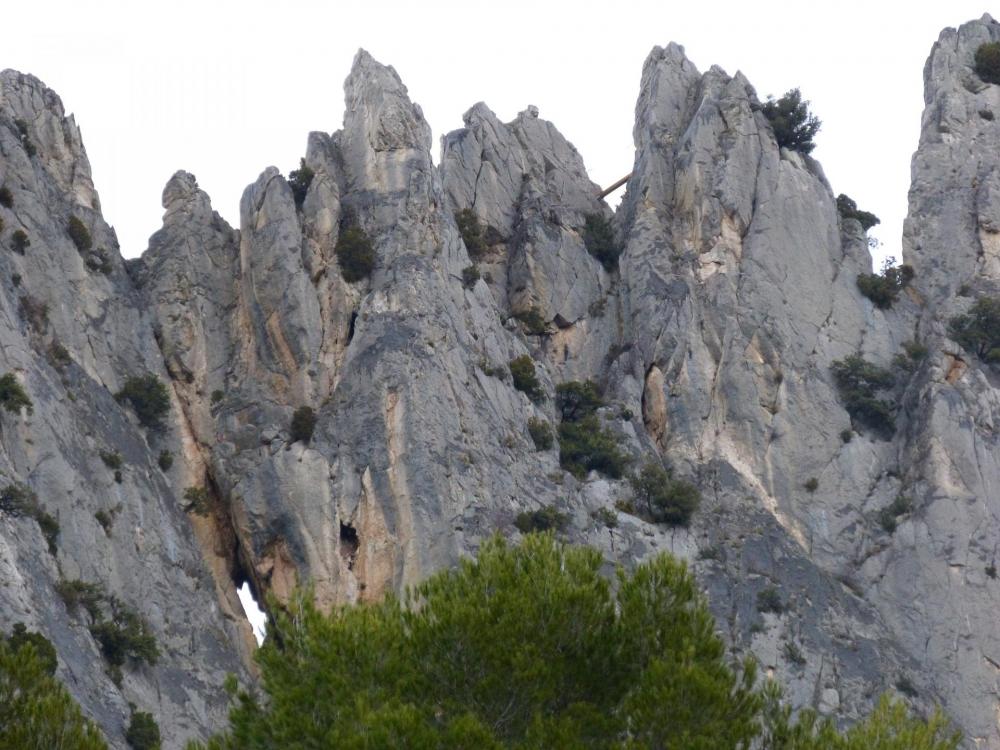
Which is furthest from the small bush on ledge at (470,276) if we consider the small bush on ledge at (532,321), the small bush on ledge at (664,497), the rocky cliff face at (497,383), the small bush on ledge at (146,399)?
the small bush on ledge at (146,399)

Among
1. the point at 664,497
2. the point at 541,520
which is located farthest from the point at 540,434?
the point at 541,520

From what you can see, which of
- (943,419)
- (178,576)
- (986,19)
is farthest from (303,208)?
(986,19)

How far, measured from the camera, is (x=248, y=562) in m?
58.2

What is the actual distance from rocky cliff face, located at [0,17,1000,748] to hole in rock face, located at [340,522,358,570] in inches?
3.5

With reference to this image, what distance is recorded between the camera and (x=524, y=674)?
3478 centimetres

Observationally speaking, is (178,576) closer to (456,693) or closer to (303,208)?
(303,208)

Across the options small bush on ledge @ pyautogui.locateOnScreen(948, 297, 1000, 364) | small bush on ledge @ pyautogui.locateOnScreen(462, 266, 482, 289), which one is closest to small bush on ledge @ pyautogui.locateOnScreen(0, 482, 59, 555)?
small bush on ledge @ pyautogui.locateOnScreen(462, 266, 482, 289)

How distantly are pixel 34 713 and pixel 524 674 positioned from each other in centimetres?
856

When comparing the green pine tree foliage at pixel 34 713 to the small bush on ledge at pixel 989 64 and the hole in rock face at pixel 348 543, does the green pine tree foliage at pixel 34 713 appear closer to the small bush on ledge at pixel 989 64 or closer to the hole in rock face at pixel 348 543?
the hole in rock face at pixel 348 543

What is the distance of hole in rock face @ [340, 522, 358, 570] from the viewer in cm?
5650

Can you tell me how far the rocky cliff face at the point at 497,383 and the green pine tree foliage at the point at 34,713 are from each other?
12756mm

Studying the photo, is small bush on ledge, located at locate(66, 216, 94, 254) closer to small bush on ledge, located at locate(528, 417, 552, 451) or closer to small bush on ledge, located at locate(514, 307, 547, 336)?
small bush on ledge, located at locate(514, 307, 547, 336)

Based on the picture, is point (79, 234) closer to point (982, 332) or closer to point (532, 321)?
point (532, 321)

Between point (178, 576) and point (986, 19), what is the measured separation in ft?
138
